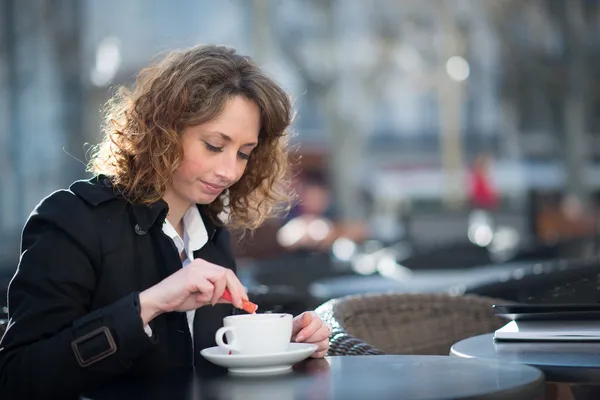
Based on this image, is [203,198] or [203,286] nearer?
[203,286]

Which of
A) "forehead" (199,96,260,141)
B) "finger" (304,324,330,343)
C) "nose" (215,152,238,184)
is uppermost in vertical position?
"forehead" (199,96,260,141)

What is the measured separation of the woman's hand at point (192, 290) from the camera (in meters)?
1.47

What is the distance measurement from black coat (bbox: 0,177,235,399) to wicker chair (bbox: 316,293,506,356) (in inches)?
21.7

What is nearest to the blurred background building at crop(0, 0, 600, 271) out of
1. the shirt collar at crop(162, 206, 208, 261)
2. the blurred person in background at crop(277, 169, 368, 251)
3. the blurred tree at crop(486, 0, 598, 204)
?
the blurred tree at crop(486, 0, 598, 204)

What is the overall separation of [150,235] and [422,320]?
0.84 meters

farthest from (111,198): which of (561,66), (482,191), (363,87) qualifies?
(363,87)

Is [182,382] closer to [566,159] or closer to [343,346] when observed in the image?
[343,346]

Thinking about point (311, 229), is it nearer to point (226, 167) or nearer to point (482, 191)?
point (226, 167)

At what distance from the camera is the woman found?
4.92 ft

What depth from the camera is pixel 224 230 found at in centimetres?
204

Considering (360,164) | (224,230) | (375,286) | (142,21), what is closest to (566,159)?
(360,164)

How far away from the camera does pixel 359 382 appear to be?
1322 mm

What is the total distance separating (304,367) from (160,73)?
0.64 metres

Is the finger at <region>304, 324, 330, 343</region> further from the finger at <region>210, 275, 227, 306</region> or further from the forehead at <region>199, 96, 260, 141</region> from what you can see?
the forehead at <region>199, 96, 260, 141</region>
